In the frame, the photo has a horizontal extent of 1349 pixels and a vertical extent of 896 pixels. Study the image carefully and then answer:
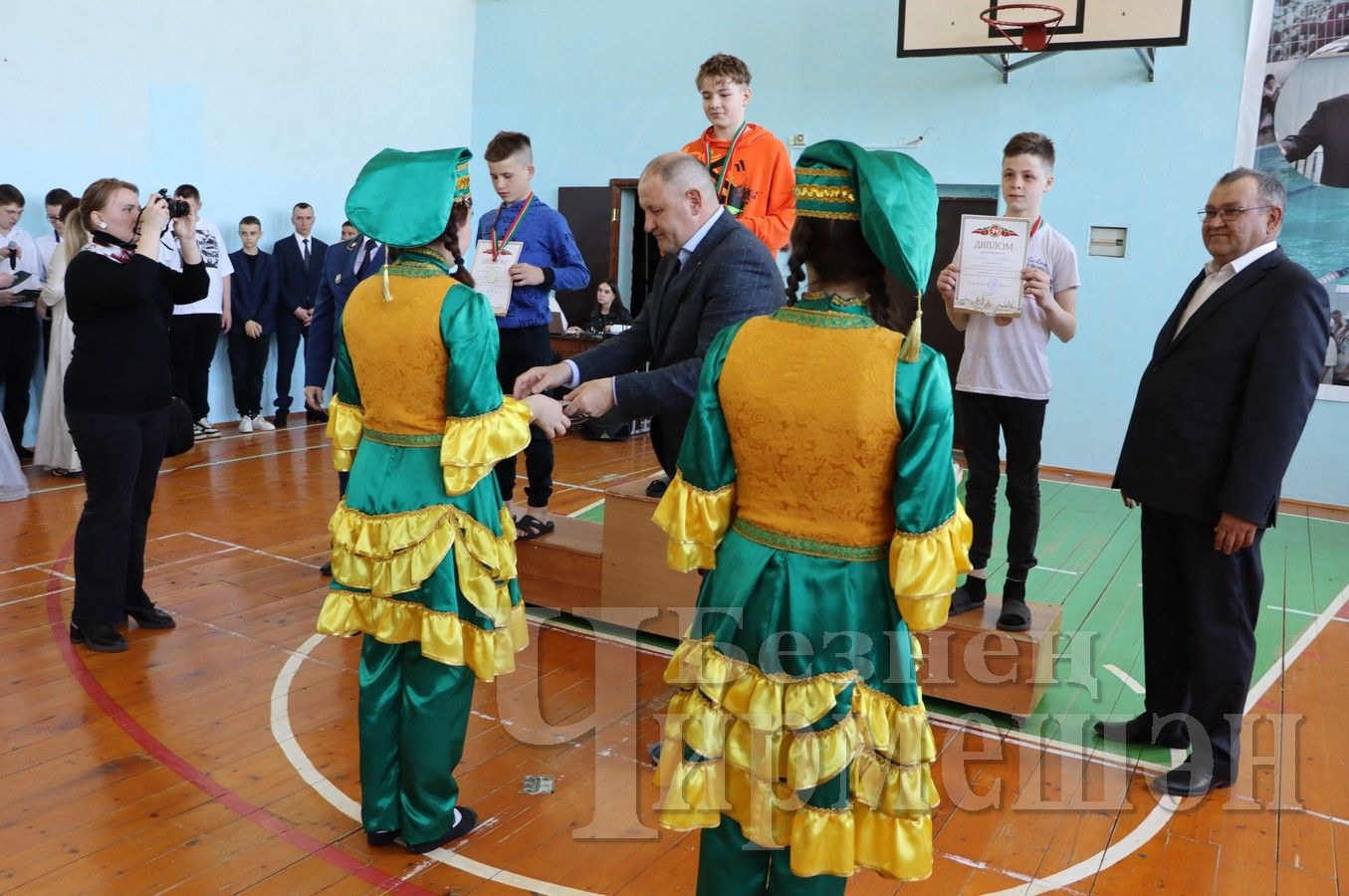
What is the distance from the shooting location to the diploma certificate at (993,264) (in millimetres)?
3625

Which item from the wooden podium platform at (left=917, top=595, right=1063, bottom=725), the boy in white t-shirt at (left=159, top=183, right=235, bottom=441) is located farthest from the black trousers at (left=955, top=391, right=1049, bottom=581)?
the boy in white t-shirt at (left=159, top=183, right=235, bottom=441)

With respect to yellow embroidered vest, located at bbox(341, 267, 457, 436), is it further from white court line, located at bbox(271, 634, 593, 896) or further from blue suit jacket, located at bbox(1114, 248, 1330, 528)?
blue suit jacket, located at bbox(1114, 248, 1330, 528)

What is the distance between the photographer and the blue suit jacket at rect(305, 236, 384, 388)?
465 cm

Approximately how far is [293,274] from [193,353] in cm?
120

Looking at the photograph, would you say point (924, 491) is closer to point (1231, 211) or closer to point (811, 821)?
point (811, 821)

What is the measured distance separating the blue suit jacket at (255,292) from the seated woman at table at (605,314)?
2619 mm

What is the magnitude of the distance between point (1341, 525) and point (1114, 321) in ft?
7.42

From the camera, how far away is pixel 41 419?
6.94 m

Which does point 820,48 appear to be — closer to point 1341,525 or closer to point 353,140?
point 353,140

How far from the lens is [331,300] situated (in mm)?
4801

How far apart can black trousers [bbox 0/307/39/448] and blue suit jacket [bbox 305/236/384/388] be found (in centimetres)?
376

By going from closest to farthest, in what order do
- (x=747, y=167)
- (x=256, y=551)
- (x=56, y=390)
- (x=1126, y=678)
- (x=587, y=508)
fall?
(x=1126, y=678), (x=747, y=167), (x=256, y=551), (x=587, y=508), (x=56, y=390)

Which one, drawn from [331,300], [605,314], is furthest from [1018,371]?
[605,314]

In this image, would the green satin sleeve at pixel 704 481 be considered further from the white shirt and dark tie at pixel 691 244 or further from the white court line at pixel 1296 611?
the white court line at pixel 1296 611
